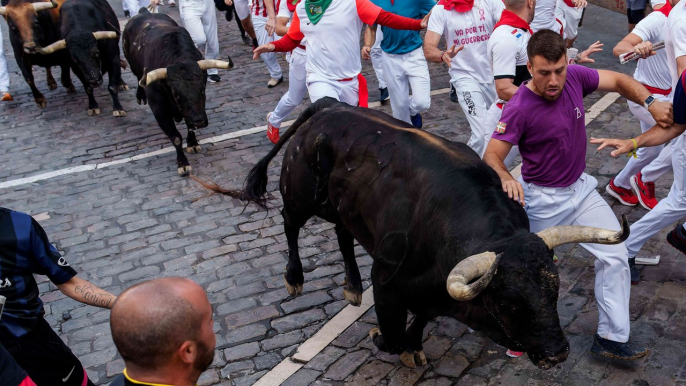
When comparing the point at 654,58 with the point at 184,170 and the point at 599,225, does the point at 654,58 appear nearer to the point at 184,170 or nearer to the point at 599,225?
the point at 599,225

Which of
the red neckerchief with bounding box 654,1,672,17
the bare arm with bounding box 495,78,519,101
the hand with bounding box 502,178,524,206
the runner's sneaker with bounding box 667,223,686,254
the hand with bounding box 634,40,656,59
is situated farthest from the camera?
the red neckerchief with bounding box 654,1,672,17

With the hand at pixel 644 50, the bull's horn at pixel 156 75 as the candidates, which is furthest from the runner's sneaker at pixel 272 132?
the hand at pixel 644 50

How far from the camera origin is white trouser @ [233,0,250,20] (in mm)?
13258

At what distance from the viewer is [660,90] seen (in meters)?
7.02

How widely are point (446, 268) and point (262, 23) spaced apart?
8.91m

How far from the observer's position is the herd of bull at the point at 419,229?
389 cm

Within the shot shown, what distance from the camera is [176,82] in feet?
30.9

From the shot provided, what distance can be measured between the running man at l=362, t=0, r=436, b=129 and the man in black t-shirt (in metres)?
5.53

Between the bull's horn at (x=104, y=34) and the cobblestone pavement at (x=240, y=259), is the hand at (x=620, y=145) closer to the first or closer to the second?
the cobblestone pavement at (x=240, y=259)

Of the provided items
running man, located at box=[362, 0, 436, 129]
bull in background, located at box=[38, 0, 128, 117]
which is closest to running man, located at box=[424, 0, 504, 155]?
running man, located at box=[362, 0, 436, 129]

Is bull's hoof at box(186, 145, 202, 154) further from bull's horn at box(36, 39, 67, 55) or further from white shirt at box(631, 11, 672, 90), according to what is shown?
white shirt at box(631, 11, 672, 90)

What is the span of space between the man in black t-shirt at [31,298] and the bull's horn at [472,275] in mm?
2006

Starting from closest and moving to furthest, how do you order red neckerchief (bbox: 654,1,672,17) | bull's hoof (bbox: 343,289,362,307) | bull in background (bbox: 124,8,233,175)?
bull's hoof (bbox: 343,289,362,307) → red neckerchief (bbox: 654,1,672,17) → bull in background (bbox: 124,8,233,175)

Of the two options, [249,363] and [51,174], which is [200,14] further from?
[249,363]
